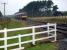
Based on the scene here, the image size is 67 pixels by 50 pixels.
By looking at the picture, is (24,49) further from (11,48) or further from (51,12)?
(51,12)

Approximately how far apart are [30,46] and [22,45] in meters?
0.51

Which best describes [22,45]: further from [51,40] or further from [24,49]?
[51,40]

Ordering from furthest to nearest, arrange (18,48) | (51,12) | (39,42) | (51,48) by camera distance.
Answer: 1. (51,12)
2. (39,42)
3. (51,48)
4. (18,48)

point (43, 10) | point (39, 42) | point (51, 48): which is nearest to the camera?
point (51, 48)

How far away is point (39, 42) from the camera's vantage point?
1511cm

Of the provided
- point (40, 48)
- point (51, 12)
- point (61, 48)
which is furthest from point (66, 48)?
point (51, 12)

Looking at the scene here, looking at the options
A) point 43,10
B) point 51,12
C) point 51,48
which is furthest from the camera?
point 43,10

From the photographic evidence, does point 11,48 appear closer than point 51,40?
Yes

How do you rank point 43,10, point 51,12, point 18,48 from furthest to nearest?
point 43,10, point 51,12, point 18,48

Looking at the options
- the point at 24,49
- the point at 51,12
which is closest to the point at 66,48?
the point at 24,49

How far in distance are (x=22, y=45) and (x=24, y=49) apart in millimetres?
791

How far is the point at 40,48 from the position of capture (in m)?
13.3

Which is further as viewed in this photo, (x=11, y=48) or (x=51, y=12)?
(x=51, y=12)

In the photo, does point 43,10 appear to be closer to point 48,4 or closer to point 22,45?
point 48,4
